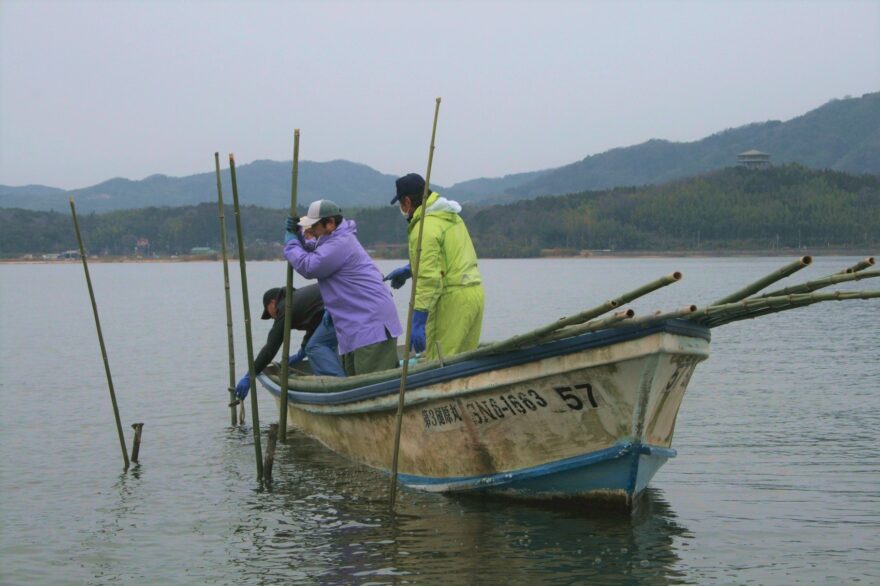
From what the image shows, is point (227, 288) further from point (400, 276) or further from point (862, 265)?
point (862, 265)

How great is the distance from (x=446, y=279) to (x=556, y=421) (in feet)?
6.31

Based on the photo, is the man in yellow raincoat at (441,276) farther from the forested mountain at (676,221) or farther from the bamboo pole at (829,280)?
the forested mountain at (676,221)

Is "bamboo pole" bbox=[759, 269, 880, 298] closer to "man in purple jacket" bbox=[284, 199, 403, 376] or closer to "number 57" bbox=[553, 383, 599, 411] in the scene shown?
"number 57" bbox=[553, 383, 599, 411]

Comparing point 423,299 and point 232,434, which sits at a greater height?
point 423,299

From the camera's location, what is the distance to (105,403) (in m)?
20.0

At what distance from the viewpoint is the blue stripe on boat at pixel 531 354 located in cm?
814

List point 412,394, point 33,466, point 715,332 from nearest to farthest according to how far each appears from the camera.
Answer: point 412,394 → point 33,466 → point 715,332

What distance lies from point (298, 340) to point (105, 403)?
3609 mm

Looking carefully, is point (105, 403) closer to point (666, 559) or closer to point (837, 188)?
point (666, 559)

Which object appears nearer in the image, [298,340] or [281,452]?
[281,452]

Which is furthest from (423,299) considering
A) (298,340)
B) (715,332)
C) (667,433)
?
(715,332)

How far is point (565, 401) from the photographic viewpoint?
871 cm

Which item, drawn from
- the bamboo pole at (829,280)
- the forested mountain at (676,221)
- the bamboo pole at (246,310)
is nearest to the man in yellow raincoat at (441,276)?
the bamboo pole at (246,310)

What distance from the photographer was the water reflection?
333 inches
